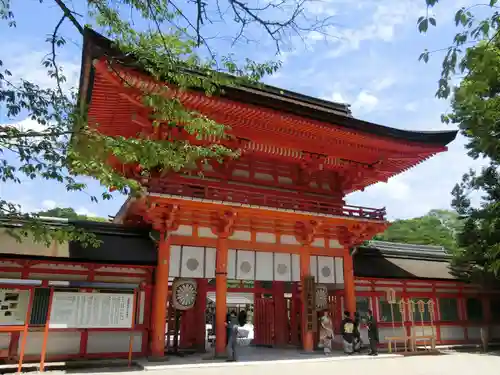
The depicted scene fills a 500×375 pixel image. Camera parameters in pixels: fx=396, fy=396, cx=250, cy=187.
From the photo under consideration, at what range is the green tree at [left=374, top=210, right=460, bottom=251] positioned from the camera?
152ft

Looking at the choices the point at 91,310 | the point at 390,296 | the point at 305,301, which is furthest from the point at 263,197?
the point at 390,296

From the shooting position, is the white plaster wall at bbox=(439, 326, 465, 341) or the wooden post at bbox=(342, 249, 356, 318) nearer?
the wooden post at bbox=(342, 249, 356, 318)

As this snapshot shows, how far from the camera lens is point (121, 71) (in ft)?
32.0

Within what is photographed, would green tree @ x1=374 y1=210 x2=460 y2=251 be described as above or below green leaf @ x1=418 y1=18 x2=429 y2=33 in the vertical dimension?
above

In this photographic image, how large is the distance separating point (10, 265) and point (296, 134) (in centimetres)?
935

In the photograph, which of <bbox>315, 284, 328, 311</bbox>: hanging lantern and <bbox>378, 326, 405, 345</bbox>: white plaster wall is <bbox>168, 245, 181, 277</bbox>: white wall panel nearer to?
<bbox>315, 284, 328, 311</bbox>: hanging lantern

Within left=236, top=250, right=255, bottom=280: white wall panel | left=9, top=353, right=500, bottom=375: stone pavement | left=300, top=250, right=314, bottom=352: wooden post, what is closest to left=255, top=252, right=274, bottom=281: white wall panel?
left=236, top=250, right=255, bottom=280: white wall panel

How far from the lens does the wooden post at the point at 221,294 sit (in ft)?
38.3

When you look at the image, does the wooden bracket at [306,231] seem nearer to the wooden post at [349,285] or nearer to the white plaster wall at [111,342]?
the wooden post at [349,285]

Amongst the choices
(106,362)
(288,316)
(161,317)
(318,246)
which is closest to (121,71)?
(161,317)

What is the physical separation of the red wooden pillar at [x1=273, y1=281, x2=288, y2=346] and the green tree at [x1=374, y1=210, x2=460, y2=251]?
33889 mm

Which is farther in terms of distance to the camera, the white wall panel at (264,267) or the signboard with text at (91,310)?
the white wall panel at (264,267)

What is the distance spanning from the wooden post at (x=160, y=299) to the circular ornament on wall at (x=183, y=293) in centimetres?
55

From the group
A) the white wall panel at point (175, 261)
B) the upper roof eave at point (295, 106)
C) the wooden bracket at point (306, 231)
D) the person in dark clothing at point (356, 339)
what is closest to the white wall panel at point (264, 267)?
the wooden bracket at point (306, 231)
